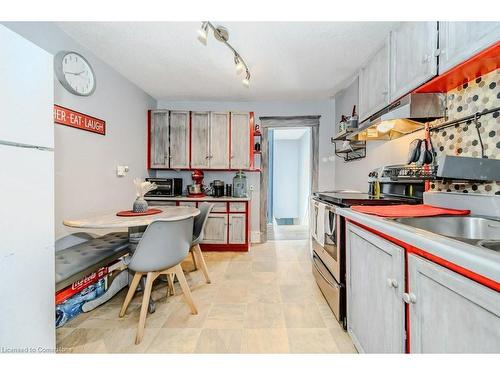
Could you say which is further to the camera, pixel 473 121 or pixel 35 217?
pixel 473 121

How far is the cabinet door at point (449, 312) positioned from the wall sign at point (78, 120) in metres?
2.81

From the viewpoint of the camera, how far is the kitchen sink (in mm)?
1175

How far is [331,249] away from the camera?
1.86 metres

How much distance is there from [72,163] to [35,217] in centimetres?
133

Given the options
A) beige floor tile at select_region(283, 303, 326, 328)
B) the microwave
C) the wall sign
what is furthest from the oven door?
the wall sign

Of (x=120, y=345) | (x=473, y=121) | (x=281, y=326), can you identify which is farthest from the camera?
(x=281, y=326)

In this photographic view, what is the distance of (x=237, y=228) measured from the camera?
3.72 metres

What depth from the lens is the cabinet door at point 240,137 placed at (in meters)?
3.88

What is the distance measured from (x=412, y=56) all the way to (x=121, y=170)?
3.22 m

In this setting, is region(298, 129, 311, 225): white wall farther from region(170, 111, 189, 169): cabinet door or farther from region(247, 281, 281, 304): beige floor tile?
region(247, 281, 281, 304): beige floor tile

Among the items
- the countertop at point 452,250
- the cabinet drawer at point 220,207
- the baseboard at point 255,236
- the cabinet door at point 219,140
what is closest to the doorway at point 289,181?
the baseboard at point 255,236
